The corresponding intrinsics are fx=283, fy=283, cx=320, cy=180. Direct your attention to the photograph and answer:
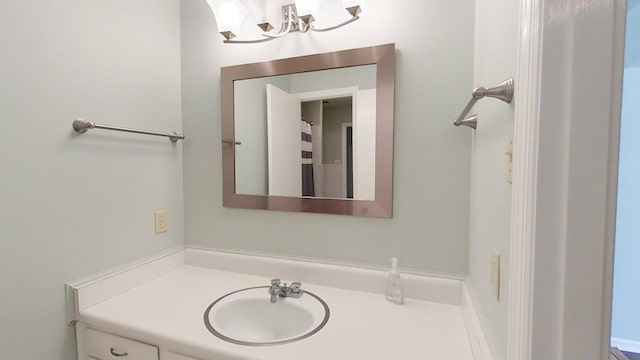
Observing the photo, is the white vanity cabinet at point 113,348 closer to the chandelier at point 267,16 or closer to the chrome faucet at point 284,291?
the chrome faucet at point 284,291

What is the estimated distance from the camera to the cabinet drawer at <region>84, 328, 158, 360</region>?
2.97 ft

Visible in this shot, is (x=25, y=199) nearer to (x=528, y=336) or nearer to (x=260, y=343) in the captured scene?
(x=260, y=343)

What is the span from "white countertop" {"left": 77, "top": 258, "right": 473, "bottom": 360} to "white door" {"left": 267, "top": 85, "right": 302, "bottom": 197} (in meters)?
0.43

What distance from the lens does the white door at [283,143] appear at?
126 cm

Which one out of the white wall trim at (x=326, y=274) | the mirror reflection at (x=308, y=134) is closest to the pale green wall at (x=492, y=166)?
the white wall trim at (x=326, y=274)

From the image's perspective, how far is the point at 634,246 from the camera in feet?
4.95

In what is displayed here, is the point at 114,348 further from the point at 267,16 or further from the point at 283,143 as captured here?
the point at 267,16

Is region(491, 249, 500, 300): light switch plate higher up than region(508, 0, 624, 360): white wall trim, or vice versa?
region(508, 0, 624, 360): white wall trim

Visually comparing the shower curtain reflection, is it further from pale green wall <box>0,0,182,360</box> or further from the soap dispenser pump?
pale green wall <box>0,0,182,360</box>

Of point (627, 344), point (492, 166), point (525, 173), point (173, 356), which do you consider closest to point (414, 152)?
point (492, 166)

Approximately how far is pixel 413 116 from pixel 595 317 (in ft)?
2.65

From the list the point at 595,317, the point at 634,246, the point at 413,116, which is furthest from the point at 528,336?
the point at 634,246

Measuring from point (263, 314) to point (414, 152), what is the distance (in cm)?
87

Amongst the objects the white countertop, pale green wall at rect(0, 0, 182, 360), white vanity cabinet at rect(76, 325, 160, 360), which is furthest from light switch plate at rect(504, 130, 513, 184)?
pale green wall at rect(0, 0, 182, 360)
